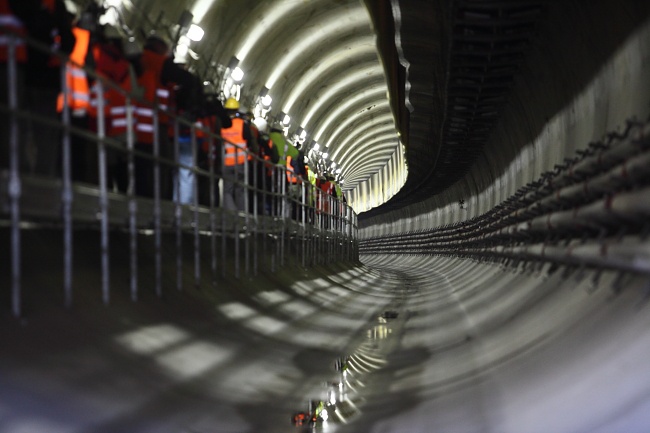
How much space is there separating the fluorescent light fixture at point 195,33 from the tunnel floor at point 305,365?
4.87 metres

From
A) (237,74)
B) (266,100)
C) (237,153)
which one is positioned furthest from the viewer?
(266,100)

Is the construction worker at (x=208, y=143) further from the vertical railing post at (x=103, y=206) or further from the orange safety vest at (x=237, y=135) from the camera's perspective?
the vertical railing post at (x=103, y=206)

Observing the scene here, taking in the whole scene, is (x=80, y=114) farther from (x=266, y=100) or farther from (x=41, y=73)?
(x=266, y=100)

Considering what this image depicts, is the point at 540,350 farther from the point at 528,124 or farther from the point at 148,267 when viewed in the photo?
the point at 528,124

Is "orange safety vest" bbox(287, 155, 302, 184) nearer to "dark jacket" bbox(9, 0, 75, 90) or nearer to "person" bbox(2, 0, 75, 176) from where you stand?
"person" bbox(2, 0, 75, 176)

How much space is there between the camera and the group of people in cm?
546

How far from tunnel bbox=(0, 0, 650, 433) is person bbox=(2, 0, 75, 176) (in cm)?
10

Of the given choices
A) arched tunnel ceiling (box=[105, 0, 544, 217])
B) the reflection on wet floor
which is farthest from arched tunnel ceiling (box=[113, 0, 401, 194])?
the reflection on wet floor

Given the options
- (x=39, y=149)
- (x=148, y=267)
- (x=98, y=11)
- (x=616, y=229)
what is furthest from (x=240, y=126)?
(x=616, y=229)

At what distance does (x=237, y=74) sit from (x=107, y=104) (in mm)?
7409

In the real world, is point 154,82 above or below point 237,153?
above

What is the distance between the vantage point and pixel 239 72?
46.7 ft

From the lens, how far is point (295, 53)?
17391 millimetres

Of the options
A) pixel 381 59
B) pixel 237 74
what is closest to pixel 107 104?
pixel 381 59
